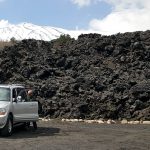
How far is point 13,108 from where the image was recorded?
751 inches

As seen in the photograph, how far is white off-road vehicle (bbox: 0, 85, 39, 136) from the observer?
18391mm

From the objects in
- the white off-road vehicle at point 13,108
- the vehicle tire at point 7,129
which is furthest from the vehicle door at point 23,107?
the vehicle tire at point 7,129

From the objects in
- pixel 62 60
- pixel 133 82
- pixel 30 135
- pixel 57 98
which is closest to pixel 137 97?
pixel 133 82

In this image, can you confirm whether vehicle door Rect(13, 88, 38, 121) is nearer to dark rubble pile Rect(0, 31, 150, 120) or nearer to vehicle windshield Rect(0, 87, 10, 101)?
vehicle windshield Rect(0, 87, 10, 101)

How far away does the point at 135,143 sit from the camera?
17.5 meters

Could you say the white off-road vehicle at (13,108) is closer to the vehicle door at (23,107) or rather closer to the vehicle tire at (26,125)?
the vehicle door at (23,107)

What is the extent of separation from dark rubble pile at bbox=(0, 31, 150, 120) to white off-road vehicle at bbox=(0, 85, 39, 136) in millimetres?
10755

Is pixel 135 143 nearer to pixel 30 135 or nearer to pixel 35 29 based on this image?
pixel 30 135

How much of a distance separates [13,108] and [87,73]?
20.7 metres

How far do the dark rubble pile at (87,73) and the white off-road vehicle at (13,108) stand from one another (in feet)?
35.3

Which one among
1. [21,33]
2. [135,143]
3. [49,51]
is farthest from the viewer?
[21,33]

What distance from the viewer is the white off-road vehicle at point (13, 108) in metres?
18.4

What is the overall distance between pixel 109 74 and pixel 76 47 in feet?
27.4

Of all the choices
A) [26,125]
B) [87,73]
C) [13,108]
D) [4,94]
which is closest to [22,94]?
[4,94]
